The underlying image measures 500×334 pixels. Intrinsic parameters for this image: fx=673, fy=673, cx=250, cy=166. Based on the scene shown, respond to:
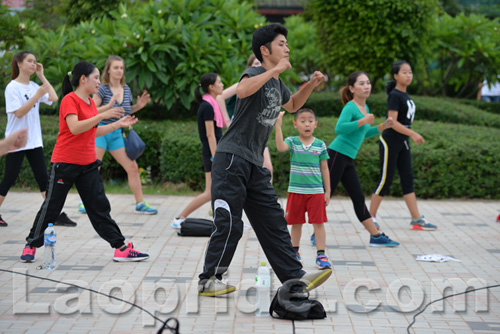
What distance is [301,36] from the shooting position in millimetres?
20375

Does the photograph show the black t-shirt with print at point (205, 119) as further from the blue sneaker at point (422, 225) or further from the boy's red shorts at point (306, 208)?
the blue sneaker at point (422, 225)

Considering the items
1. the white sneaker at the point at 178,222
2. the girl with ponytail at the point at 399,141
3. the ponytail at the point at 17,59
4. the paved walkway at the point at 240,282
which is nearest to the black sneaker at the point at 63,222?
the paved walkway at the point at 240,282

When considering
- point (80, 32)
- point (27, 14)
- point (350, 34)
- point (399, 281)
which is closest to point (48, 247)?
point (399, 281)

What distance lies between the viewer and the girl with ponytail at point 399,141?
25.5ft

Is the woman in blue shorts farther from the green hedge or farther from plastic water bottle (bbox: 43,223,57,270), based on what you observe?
plastic water bottle (bbox: 43,223,57,270)

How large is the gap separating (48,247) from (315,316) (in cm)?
255

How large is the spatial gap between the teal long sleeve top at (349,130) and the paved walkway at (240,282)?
1048 mm

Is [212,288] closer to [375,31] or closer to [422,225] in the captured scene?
[422,225]

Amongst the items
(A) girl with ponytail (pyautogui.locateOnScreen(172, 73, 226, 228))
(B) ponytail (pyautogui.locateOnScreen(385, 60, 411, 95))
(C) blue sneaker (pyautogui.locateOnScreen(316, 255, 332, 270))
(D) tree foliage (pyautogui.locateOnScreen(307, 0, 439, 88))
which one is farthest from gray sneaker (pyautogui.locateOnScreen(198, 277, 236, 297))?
(D) tree foliage (pyautogui.locateOnScreen(307, 0, 439, 88))

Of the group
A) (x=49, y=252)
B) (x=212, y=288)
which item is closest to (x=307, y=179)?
(x=212, y=288)

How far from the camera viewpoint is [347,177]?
23.2 ft

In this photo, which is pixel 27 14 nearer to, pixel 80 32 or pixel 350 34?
pixel 80 32

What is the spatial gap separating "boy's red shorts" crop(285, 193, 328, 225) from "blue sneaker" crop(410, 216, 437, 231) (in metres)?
→ 2.25

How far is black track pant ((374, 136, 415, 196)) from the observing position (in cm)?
785
